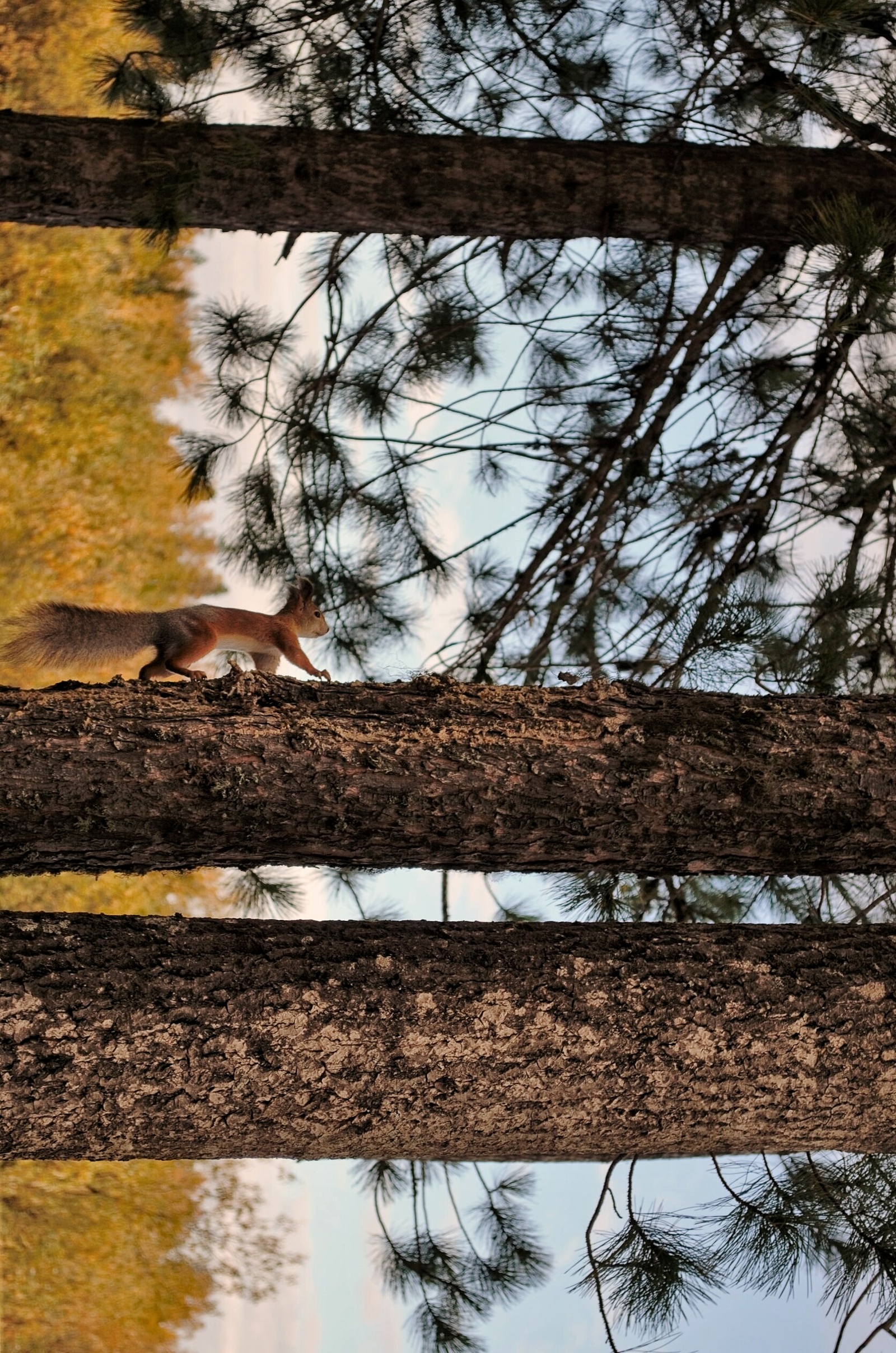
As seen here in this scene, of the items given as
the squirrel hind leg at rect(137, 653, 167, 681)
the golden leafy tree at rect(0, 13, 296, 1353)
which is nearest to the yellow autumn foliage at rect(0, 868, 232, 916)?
the golden leafy tree at rect(0, 13, 296, 1353)

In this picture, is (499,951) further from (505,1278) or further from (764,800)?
(505,1278)

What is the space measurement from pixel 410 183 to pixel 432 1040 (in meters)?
1.44

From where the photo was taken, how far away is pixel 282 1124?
A: 0.91 metres

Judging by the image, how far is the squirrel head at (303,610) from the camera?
2.00 metres

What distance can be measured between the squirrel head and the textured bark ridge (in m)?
1.09

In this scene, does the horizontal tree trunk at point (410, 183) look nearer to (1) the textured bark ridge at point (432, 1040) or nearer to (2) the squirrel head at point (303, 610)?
(2) the squirrel head at point (303, 610)

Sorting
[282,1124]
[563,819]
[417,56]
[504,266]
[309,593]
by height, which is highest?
[417,56]

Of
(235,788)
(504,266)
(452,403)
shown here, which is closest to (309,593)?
(452,403)

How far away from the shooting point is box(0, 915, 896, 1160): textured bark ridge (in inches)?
34.4

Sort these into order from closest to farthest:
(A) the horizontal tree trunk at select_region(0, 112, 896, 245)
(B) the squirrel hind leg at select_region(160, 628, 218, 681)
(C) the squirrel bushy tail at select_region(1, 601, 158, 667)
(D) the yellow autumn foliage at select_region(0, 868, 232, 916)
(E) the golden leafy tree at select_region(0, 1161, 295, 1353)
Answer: (C) the squirrel bushy tail at select_region(1, 601, 158, 667), (B) the squirrel hind leg at select_region(160, 628, 218, 681), (A) the horizontal tree trunk at select_region(0, 112, 896, 245), (E) the golden leafy tree at select_region(0, 1161, 295, 1353), (D) the yellow autumn foliage at select_region(0, 868, 232, 916)

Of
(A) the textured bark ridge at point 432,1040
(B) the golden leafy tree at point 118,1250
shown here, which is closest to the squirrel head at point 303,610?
(A) the textured bark ridge at point 432,1040

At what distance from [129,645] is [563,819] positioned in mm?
733

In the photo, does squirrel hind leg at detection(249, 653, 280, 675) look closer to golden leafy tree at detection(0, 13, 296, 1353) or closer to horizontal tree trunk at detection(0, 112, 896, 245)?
horizontal tree trunk at detection(0, 112, 896, 245)

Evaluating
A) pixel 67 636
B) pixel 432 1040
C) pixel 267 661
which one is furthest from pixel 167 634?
pixel 432 1040
